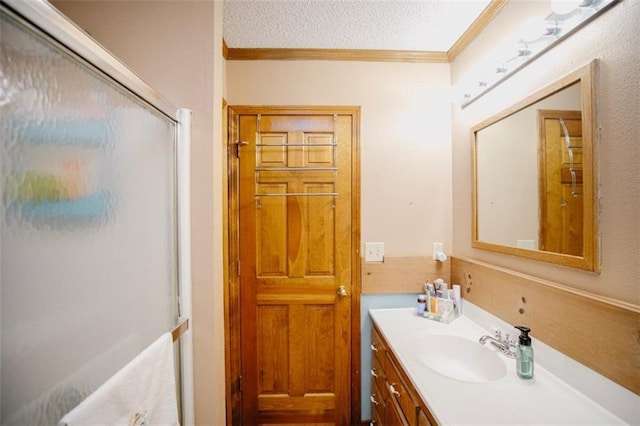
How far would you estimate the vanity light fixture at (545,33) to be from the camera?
0.89 metres

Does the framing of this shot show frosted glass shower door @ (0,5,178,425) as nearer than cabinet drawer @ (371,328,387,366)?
Yes

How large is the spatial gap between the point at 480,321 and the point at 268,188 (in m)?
1.45

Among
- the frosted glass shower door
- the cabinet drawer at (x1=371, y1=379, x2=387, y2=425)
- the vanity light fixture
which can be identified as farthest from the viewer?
the cabinet drawer at (x1=371, y1=379, x2=387, y2=425)

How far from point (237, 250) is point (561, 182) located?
1.67 meters

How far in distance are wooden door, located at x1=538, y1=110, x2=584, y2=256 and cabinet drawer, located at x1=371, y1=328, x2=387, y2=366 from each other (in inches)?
36.1

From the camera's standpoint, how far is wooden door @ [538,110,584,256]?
0.94 metres

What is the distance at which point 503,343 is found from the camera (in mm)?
1188

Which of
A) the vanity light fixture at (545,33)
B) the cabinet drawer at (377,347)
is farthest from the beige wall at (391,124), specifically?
the cabinet drawer at (377,347)

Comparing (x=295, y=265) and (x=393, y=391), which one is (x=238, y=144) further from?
(x=393, y=391)

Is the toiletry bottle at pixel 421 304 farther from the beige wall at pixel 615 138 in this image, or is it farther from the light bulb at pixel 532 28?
the light bulb at pixel 532 28

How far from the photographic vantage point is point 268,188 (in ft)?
5.75

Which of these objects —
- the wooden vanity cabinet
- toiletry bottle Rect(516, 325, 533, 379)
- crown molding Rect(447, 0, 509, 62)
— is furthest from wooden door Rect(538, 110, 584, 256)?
the wooden vanity cabinet

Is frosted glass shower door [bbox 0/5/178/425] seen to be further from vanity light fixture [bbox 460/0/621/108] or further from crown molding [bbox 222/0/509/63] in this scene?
vanity light fixture [bbox 460/0/621/108]

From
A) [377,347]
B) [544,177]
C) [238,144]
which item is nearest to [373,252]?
[377,347]
